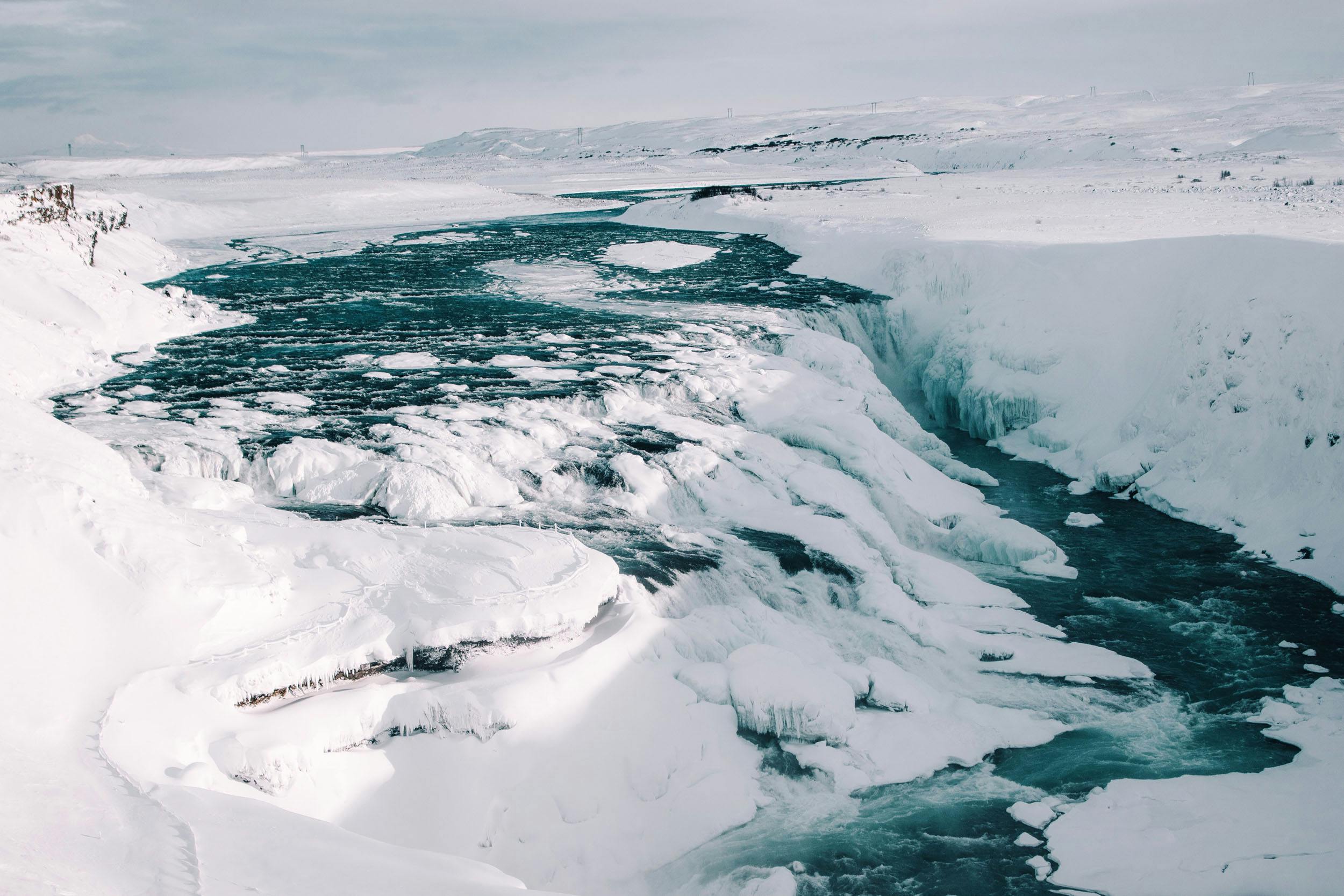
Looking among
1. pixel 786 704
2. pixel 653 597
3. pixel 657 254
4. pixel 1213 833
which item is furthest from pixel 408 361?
pixel 657 254

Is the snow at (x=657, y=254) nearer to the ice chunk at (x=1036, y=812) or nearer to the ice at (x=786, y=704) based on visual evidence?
the ice at (x=786, y=704)

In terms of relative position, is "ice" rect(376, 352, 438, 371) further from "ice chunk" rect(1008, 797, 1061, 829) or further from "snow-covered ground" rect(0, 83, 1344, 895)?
"ice chunk" rect(1008, 797, 1061, 829)

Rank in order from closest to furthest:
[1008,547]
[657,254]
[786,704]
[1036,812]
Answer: [1036,812] < [786,704] < [1008,547] < [657,254]

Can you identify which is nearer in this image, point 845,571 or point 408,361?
point 845,571

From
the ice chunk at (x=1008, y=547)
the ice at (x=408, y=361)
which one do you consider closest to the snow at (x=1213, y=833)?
the ice chunk at (x=1008, y=547)

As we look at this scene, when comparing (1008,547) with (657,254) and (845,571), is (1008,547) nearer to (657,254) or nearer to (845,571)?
(845,571)

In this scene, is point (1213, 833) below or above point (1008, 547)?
below
